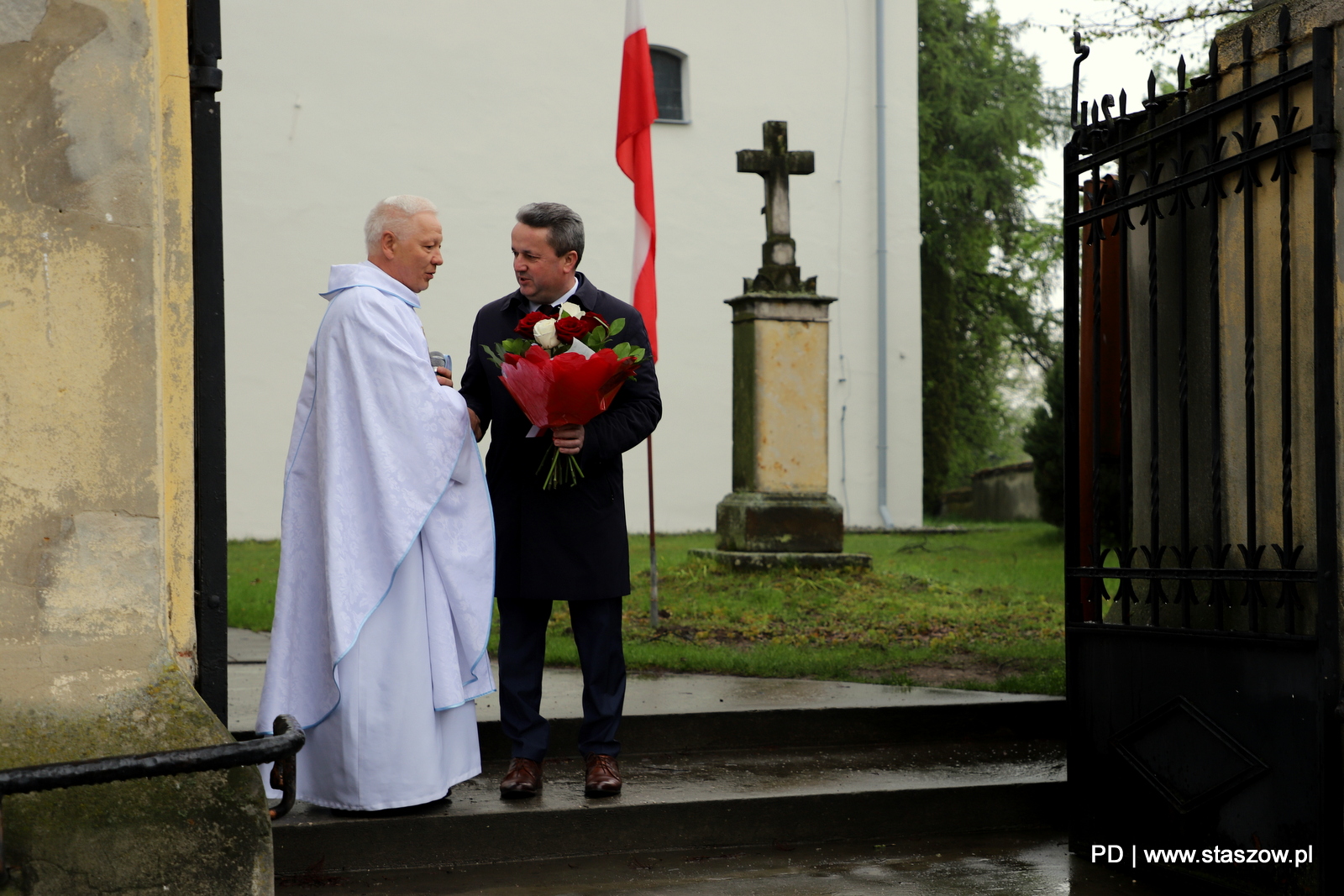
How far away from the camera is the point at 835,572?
10602mm

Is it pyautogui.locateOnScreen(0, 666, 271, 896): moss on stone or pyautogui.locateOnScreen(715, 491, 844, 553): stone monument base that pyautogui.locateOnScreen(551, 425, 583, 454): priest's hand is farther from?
pyautogui.locateOnScreen(715, 491, 844, 553): stone monument base

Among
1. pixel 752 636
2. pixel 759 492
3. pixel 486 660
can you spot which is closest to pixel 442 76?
pixel 759 492

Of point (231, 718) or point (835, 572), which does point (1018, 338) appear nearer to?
point (835, 572)

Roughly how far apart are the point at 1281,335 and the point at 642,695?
3.12m

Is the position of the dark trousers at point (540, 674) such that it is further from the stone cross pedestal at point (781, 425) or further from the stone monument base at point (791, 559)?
the stone cross pedestal at point (781, 425)

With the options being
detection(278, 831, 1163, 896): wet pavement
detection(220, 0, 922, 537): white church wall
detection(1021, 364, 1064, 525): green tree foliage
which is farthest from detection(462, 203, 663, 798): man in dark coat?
detection(220, 0, 922, 537): white church wall

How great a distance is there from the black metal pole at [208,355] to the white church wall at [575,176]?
13289 mm

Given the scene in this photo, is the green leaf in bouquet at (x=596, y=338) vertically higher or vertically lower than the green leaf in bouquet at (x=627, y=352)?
higher

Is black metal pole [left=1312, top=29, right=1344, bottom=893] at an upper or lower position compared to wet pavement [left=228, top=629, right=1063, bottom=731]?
upper

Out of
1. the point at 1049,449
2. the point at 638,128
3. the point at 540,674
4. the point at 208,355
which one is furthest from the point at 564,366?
the point at 1049,449

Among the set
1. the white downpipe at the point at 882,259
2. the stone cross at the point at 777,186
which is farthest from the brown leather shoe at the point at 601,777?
the white downpipe at the point at 882,259

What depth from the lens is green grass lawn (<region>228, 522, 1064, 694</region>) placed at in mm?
6957

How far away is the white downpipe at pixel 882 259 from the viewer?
18.9m

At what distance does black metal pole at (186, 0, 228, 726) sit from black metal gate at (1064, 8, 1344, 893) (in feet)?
8.76
